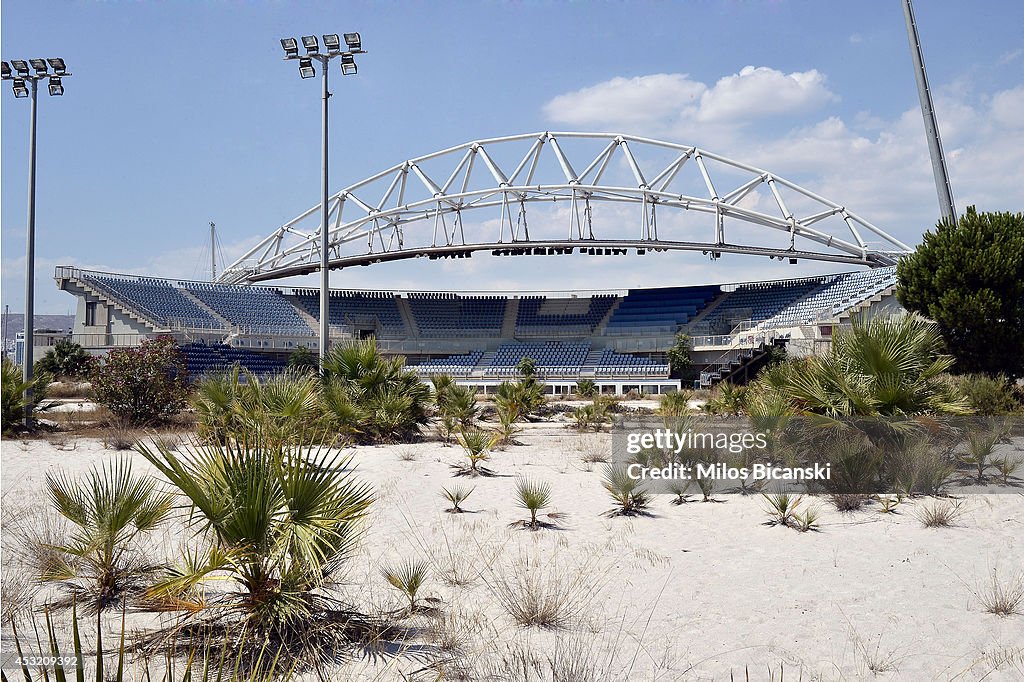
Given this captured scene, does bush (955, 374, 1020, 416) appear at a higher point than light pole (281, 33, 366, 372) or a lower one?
lower

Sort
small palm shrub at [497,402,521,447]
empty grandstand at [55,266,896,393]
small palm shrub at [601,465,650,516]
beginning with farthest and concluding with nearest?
empty grandstand at [55,266,896,393] → small palm shrub at [497,402,521,447] → small palm shrub at [601,465,650,516]

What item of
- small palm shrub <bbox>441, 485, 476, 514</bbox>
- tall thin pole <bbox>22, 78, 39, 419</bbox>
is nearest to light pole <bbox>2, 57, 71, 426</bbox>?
tall thin pole <bbox>22, 78, 39, 419</bbox>

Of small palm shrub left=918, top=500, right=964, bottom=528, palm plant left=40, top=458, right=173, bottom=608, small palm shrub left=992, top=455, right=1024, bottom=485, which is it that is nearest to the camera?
palm plant left=40, top=458, right=173, bottom=608

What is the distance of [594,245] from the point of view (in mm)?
43656

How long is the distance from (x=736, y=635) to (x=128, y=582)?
17.8ft

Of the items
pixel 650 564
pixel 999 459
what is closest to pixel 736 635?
pixel 650 564

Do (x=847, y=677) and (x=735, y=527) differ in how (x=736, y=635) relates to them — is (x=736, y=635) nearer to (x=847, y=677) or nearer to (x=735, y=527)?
(x=847, y=677)

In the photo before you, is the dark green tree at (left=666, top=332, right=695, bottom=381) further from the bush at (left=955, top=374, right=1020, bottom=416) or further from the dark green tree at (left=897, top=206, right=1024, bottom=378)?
the bush at (left=955, top=374, right=1020, bottom=416)

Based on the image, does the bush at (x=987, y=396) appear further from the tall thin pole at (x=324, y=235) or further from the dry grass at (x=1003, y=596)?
the tall thin pole at (x=324, y=235)

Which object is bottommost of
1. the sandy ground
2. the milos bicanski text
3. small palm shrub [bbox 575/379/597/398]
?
the sandy ground

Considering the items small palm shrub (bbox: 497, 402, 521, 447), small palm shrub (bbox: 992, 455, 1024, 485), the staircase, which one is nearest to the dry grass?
small palm shrub (bbox: 992, 455, 1024, 485)

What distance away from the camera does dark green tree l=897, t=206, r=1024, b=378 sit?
62.4 ft

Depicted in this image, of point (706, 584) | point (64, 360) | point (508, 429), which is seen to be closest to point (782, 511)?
point (706, 584)

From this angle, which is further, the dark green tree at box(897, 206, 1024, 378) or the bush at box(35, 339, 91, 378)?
the bush at box(35, 339, 91, 378)
